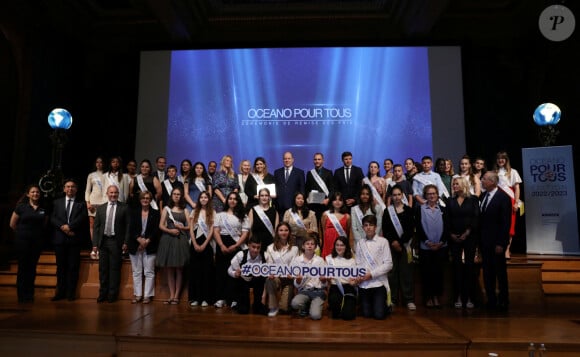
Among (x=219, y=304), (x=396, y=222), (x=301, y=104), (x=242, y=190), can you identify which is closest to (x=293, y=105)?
(x=301, y=104)

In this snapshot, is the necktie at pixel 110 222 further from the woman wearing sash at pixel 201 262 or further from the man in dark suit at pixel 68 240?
the woman wearing sash at pixel 201 262

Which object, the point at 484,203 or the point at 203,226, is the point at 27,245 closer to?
the point at 203,226

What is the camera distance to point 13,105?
751 centimetres

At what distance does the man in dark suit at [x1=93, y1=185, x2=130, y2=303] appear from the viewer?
5262 mm

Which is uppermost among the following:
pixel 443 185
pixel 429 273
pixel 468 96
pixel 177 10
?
pixel 177 10

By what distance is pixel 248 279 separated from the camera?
4539mm

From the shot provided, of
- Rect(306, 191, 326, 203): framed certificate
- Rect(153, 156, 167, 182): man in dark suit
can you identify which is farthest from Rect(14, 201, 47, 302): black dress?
Rect(306, 191, 326, 203): framed certificate

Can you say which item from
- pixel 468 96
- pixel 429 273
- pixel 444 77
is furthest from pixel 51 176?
pixel 468 96

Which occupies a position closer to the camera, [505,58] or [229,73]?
[229,73]

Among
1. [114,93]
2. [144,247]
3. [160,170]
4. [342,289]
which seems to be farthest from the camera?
[114,93]

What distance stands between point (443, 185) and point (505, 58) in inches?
176

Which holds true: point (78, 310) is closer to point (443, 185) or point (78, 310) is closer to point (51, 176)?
point (51, 176)

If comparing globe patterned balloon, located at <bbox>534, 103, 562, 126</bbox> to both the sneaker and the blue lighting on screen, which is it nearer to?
the blue lighting on screen

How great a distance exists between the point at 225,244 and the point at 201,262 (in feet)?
1.28
